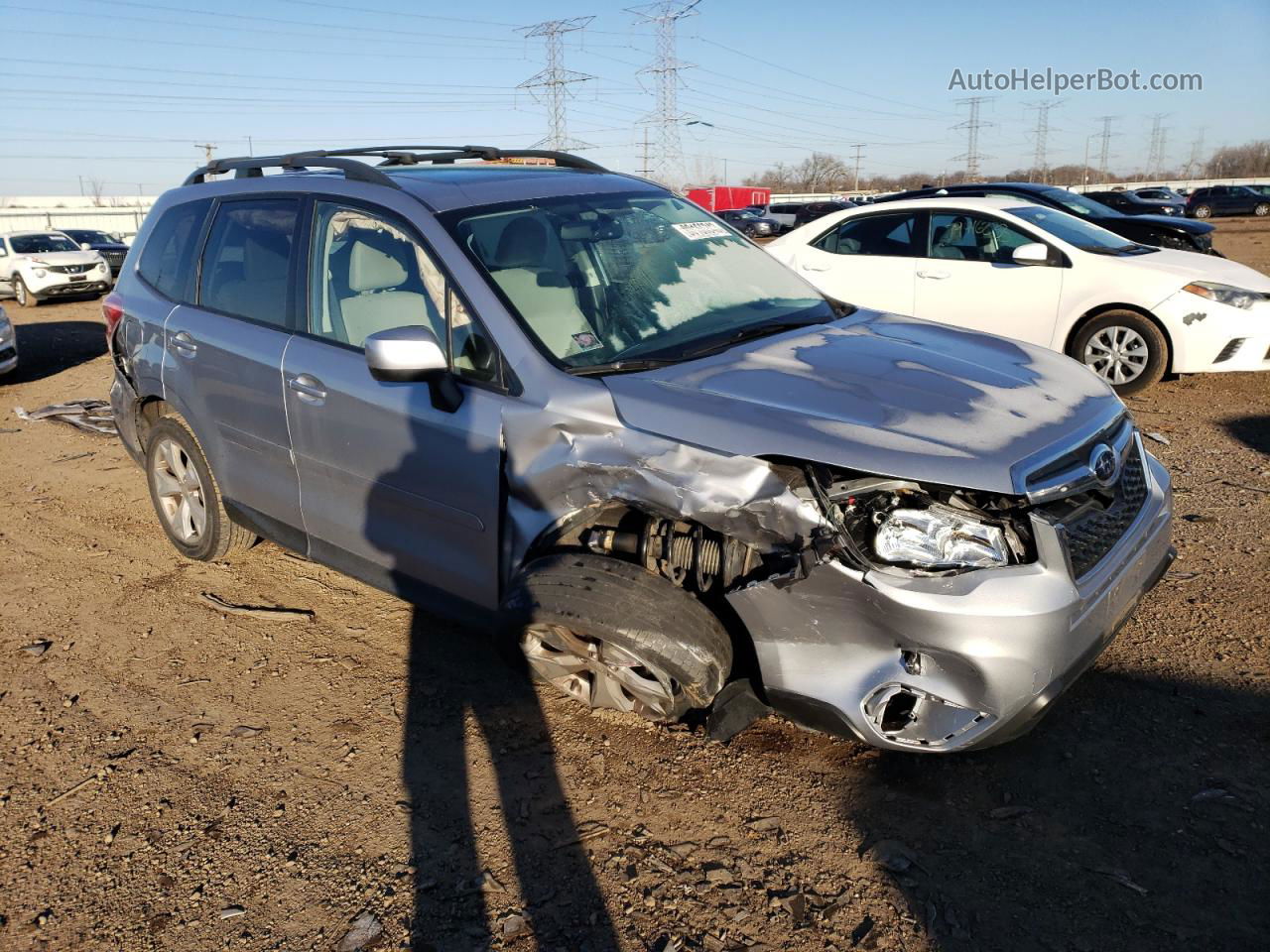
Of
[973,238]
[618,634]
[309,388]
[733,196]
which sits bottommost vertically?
[618,634]

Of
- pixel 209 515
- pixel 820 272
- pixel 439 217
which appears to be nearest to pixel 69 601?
pixel 209 515

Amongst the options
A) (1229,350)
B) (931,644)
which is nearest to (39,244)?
(1229,350)

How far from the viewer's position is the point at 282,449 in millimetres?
3984

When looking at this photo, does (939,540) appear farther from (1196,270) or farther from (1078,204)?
(1078,204)

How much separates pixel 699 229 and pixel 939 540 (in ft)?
6.64

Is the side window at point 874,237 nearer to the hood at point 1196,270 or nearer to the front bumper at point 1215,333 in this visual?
the hood at point 1196,270

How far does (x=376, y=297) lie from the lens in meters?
3.72

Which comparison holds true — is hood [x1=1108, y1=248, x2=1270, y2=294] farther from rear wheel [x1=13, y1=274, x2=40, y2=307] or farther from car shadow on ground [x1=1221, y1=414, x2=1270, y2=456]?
rear wheel [x1=13, y1=274, x2=40, y2=307]

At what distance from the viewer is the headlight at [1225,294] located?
23.8 feet

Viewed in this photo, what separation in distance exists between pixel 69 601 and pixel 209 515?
30.7 inches

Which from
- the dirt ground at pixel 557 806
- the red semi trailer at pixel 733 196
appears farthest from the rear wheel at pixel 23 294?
the red semi trailer at pixel 733 196

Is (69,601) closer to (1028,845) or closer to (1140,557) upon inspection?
(1028,845)

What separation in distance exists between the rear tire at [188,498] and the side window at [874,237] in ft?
19.9

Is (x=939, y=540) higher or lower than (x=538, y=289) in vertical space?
lower
